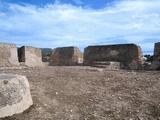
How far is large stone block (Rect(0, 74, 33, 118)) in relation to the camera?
455cm

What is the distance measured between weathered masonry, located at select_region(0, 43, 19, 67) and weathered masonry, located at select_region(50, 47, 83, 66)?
5107 mm

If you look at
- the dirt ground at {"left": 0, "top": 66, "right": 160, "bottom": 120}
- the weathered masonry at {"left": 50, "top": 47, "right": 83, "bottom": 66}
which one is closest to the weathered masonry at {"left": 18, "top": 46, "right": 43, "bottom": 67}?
the weathered masonry at {"left": 50, "top": 47, "right": 83, "bottom": 66}

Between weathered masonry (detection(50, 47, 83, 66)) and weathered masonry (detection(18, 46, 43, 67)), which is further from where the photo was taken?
weathered masonry (detection(50, 47, 83, 66))

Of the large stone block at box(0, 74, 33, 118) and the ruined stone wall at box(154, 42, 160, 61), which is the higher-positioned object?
the ruined stone wall at box(154, 42, 160, 61)

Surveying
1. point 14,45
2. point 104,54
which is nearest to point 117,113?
point 14,45

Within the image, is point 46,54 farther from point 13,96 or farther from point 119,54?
point 13,96

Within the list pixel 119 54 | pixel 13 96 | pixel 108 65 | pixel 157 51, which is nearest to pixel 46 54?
pixel 119 54

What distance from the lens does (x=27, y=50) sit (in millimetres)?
13039

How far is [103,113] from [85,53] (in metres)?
11.6

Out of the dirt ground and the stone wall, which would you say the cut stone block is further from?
the stone wall

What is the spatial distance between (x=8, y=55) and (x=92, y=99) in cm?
667

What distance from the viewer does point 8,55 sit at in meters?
11.5

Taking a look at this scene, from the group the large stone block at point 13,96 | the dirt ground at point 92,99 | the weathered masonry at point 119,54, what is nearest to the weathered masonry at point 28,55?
the weathered masonry at point 119,54

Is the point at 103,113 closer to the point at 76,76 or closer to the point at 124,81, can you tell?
the point at 124,81
